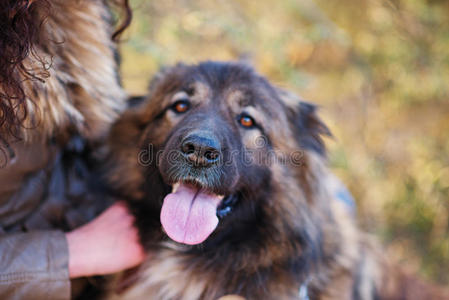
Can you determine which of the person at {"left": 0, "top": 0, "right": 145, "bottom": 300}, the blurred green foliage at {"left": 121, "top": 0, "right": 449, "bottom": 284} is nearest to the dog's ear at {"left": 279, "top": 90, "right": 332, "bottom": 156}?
the person at {"left": 0, "top": 0, "right": 145, "bottom": 300}

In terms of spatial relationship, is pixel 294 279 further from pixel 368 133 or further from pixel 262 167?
pixel 368 133

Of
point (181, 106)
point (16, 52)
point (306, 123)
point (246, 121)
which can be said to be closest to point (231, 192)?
point (246, 121)

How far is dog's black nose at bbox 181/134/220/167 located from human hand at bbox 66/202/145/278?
68cm

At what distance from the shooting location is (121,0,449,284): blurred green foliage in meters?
4.65

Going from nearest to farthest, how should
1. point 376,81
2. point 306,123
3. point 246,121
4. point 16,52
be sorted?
1. point 16,52
2. point 246,121
3. point 306,123
4. point 376,81

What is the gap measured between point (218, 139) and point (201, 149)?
135mm

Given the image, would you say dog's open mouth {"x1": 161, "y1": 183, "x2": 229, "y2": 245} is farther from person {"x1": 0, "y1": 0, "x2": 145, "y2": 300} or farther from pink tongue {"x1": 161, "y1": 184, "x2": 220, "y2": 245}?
person {"x1": 0, "y1": 0, "x2": 145, "y2": 300}

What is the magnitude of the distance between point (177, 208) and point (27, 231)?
82cm

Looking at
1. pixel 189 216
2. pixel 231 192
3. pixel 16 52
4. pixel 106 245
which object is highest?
pixel 16 52

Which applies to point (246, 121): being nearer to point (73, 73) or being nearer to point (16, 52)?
point (73, 73)

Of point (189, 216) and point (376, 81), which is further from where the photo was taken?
point (376, 81)

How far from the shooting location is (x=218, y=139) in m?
2.10

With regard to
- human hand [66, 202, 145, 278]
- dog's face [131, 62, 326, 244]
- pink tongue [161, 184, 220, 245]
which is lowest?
human hand [66, 202, 145, 278]

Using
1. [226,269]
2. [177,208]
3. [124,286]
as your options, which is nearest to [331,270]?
[226,269]
